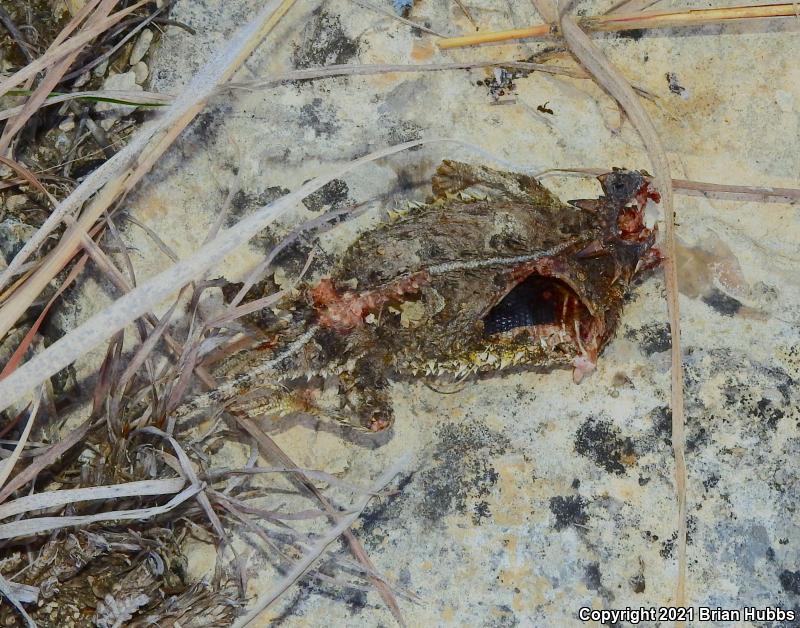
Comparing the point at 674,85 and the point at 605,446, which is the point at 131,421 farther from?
the point at 674,85

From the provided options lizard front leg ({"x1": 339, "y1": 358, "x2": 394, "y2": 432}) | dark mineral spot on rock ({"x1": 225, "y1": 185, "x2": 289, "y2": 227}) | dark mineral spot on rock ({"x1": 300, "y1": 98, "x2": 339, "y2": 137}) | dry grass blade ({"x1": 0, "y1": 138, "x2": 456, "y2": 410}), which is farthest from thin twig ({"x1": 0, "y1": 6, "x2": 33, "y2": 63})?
lizard front leg ({"x1": 339, "y1": 358, "x2": 394, "y2": 432})

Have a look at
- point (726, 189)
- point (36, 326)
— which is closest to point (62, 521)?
point (36, 326)

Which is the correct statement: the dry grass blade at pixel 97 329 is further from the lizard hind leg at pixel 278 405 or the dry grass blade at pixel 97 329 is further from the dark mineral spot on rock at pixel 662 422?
the dark mineral spot on rock at pixel 662 422

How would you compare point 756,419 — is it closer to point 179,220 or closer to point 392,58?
point 392,58

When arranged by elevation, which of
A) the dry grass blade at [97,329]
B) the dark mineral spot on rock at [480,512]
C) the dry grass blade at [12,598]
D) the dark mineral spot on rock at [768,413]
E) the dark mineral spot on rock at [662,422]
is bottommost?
the dark mineral spot on rock at [480,512]

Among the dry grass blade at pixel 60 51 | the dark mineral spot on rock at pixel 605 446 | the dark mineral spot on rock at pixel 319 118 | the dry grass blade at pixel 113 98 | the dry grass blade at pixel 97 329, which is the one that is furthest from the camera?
the dark mineral spot on rock at pixel 319 118

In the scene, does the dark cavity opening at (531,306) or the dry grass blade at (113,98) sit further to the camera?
the dark cavity opening at (531,306)

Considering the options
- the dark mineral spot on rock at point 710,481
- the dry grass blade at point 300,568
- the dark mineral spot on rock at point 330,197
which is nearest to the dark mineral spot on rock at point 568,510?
the dark mineral spot on rock at point 710,481
